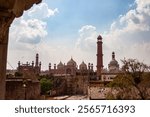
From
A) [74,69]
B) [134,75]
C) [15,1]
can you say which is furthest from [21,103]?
[74,69]

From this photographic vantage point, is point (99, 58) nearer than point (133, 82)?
No

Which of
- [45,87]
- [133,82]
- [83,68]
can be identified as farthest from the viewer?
[83,68]

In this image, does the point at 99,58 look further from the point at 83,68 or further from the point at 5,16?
the point at 5,16

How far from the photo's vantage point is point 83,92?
42.4m

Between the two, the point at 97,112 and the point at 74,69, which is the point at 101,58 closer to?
the point at 74,69

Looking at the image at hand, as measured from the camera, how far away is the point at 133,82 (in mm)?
15438

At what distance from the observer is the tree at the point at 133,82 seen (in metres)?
14.8

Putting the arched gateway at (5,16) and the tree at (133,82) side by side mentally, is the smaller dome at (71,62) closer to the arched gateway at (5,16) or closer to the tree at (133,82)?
the tree at (133,82)

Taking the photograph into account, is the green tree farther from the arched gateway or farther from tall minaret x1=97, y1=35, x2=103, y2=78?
the arched gateway

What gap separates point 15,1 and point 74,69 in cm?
4641

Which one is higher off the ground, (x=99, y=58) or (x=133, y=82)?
(x=99, y=58)

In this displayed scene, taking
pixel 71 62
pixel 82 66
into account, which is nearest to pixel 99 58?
pixel 71 62

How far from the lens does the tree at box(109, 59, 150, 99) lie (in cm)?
1480

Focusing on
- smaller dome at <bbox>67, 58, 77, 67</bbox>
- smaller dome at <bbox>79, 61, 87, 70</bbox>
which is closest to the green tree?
smaller dome at <bbox>67, 58, 77, 67</bbox>
